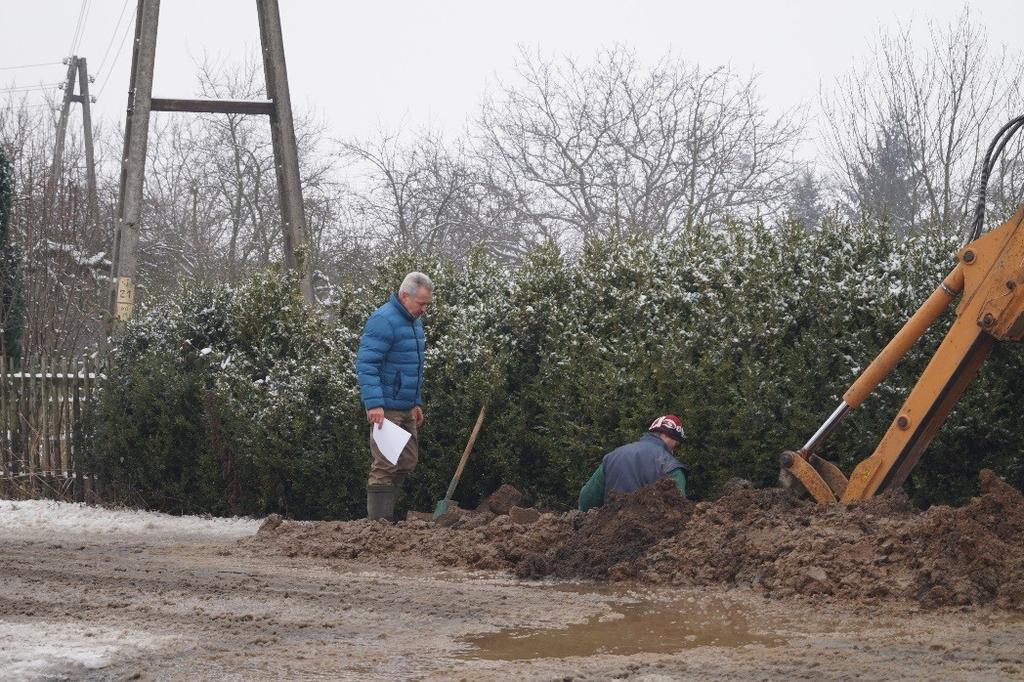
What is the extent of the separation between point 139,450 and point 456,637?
753 cm

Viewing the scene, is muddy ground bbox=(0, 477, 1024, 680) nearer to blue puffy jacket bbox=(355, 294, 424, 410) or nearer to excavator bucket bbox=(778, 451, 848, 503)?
excavator bucket bbox=(778, 451, 848, 503)

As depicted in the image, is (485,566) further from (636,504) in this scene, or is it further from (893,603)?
(893,603)

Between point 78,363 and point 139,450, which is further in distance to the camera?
point 78,363

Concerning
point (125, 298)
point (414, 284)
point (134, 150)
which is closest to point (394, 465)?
point (414, 284)

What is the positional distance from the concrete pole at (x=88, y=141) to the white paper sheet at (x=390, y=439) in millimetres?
18450

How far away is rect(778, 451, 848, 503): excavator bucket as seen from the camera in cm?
798

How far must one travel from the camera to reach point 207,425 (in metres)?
11.9

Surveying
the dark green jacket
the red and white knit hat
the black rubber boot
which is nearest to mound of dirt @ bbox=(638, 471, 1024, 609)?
the red and white knit hat

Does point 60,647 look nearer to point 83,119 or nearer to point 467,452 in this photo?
point 467,452

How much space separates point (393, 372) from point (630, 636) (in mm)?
4742

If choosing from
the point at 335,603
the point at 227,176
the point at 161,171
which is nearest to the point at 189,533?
the point at 335,603

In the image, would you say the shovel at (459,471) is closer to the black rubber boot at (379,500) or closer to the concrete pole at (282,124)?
the black rubber boot at (379,500)

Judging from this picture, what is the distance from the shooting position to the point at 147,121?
14.2 m

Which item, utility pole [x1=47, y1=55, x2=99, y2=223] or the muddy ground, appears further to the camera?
utility pole [x1=47, y1=55, x2=99, y2=223]
